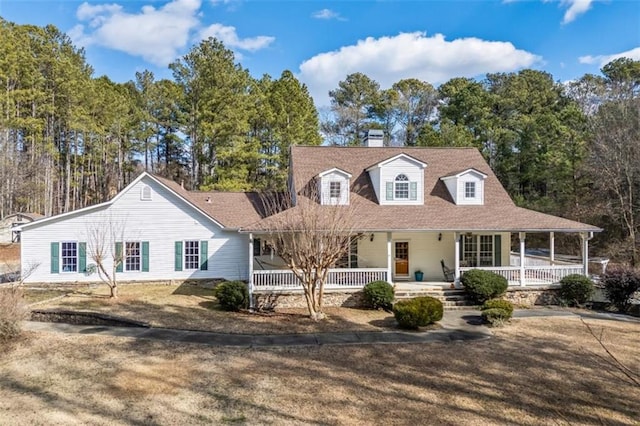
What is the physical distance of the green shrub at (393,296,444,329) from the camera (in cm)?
1226

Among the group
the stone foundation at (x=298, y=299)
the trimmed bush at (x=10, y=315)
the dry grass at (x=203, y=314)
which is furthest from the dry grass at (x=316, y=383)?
the stone foundation at (x=298, y=299)

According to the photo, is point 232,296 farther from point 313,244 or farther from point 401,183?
point 401,183

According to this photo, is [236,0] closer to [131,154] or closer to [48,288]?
[48,288]

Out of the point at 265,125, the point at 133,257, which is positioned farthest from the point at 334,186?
the point at 265,125

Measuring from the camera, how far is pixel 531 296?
1636 cm

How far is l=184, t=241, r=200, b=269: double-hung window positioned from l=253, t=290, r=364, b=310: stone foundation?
5185 mm

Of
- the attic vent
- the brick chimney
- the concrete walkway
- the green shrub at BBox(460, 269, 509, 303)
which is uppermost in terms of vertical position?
the brick chimney

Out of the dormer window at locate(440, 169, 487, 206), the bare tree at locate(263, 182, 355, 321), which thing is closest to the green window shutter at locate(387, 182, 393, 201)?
the dormer window at locate(440, 169, 487, 206)

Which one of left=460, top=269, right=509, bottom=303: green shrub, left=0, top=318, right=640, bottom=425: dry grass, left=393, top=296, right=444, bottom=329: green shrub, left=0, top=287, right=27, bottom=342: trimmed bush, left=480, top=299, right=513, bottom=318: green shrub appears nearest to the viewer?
left=0, top=318, right=640, bottom=425: dry grass

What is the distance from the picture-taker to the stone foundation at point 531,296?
53.3 feet

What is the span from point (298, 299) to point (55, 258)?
38.8 ft

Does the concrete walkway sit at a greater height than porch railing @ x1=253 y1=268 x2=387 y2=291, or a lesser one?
lesser

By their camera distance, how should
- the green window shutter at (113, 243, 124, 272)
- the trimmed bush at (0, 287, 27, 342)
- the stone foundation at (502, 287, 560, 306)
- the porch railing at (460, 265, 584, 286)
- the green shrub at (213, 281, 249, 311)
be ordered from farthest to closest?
the green window shutter at (113, 243, 124, 272) → the porch railing at (460, 265, 584, 286) → the stone foundation at (502, 287, 560, 306) → the green shrub at (213, 281, 249, 311) → the trimmed bush at (0, 287, 27, 342)

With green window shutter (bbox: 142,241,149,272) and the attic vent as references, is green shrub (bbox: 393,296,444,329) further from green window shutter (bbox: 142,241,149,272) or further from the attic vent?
the attic vent
